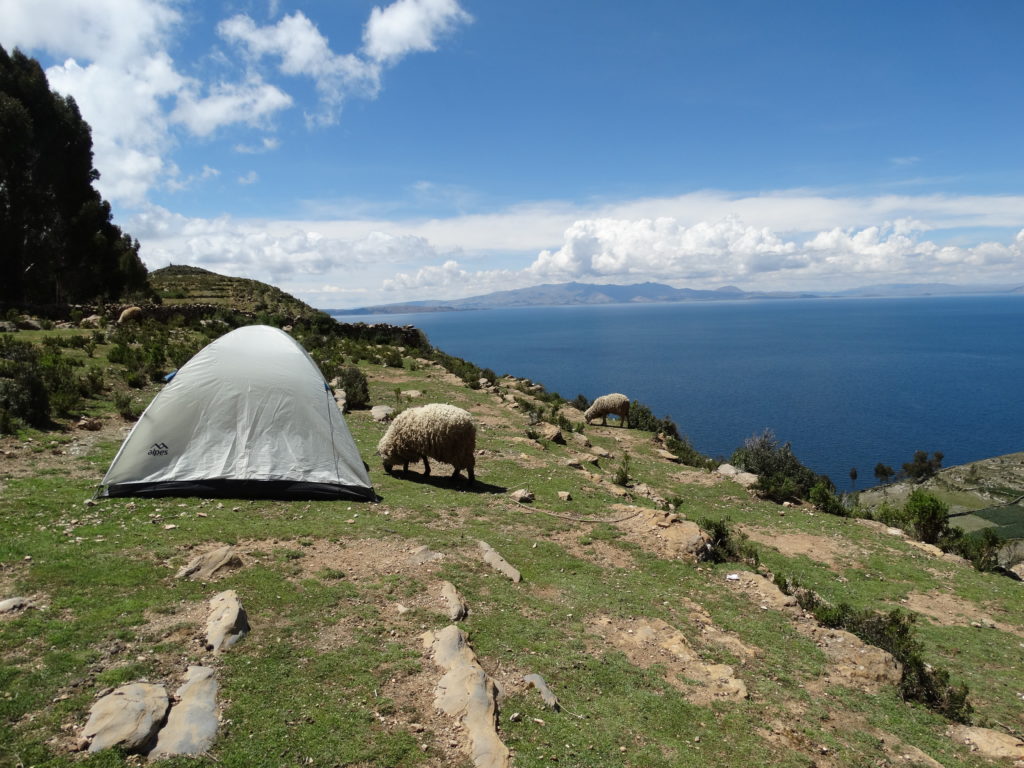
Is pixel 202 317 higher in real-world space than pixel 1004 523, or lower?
higher

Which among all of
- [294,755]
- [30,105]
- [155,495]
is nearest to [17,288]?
[30,105]

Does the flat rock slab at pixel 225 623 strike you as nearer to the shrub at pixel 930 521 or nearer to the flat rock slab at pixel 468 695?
the flat rock slab at pixel 468 695

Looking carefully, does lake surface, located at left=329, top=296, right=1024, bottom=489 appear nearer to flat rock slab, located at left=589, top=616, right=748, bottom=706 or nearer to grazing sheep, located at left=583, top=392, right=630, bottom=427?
grazing sheep, located at left=583, top=392, right=630, bottom=427

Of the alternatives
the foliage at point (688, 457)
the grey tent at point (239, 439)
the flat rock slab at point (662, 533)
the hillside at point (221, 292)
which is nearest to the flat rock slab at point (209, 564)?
the grey tent at point (239, 439)

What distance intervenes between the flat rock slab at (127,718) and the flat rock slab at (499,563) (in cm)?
497

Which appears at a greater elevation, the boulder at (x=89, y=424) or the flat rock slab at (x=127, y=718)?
the boulder at (x=89, y=424)

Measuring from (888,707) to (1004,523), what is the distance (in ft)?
123

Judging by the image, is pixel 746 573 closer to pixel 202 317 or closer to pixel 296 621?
pixel 296 621

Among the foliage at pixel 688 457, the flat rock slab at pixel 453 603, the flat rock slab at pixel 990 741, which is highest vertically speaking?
the flat rock slab at pixel 453 603

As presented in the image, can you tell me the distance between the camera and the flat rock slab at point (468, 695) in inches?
188

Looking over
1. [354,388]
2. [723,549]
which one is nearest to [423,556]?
[723,549]

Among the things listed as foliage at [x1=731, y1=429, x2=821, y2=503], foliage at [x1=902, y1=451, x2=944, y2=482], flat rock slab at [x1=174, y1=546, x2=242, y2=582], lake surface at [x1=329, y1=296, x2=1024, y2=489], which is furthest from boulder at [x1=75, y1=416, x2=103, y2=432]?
foliage at [x1=902, y1=451, x2=944, y2=482]

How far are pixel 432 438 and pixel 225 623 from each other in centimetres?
761

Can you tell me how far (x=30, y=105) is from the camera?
34969 millimetres
